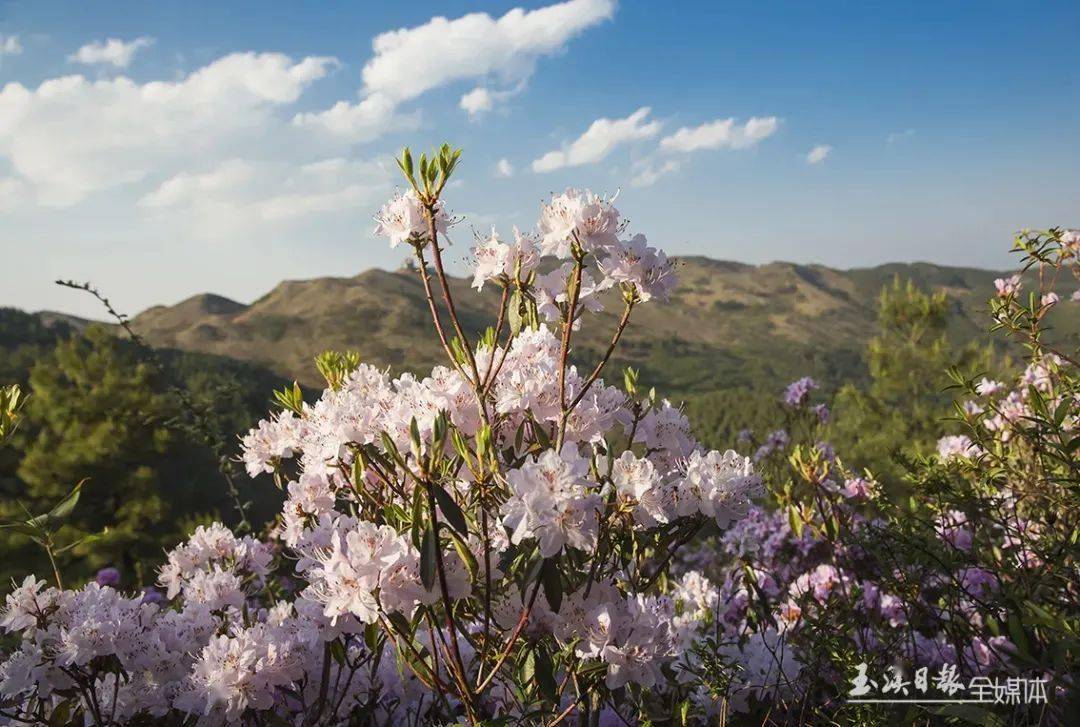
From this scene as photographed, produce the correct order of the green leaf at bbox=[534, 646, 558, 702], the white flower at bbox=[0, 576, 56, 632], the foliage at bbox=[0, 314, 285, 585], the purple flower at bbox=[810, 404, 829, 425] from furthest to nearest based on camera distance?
the foliage at bbox=[0, 314, 285, 585]
the purple flower at bbox=[810, 404, 829, 425]
the white flower at bbox=[0, 576, 56, 632]
the green leaf at bbox=[534, 646, 558, 702]

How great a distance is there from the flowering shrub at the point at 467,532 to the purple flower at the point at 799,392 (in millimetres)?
5534

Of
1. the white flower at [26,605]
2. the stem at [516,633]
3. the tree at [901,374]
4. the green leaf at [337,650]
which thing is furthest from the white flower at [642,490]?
the tree at [901,374]

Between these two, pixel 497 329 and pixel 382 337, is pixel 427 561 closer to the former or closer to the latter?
pixel 497 329

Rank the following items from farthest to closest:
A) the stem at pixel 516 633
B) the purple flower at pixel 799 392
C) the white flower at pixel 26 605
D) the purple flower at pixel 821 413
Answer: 1. the purple flower at pixel 799 392
2. the purple flower at pixel 821 413
3. the white flower at pixel 26 605
4. the stem at pixel 516 633

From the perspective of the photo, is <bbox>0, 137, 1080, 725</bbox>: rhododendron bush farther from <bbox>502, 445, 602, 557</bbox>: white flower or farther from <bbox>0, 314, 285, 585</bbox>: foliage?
<bbox>0, 314, 285, 585</bbox>: foliage

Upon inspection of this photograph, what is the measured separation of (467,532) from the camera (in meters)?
1.38

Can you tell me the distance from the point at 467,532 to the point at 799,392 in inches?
259

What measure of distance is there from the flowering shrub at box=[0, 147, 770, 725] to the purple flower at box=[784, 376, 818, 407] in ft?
Result: 18.2

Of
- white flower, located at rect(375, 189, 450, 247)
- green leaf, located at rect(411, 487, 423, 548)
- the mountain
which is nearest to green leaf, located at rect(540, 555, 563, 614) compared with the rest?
green leaf, located at rect(411, 487, 423, 548)

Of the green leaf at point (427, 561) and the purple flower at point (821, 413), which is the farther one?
the purple flower at point (821, 413)

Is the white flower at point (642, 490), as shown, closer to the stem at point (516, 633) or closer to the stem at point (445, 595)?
the stem at point (516, 633)

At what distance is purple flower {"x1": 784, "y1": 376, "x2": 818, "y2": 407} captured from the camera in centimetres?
716

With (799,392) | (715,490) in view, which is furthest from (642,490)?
(799,392)

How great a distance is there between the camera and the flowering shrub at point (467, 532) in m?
1.45
